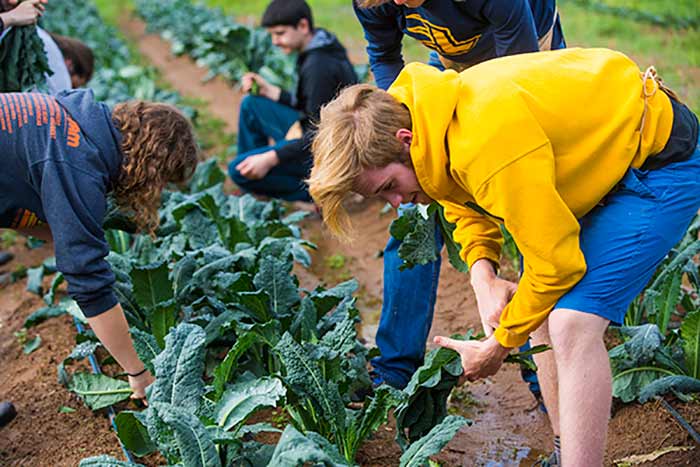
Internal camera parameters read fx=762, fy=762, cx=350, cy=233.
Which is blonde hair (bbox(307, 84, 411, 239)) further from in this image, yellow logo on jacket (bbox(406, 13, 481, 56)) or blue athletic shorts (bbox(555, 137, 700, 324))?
yellow logo on jacket (bbox(406, 13, 481, 56))

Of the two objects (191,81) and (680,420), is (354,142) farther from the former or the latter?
(191,81)

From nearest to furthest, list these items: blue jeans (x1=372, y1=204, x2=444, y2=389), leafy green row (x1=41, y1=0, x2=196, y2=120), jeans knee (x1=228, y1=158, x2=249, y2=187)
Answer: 1. blue jeans (x1=372, y1=204, x2=444, y2=389)
2. jeans knee (x1=228, y1=158, x2=249, y2=187)
3. leafy green row (x1=41, y1=0, x2=196, y2=120)

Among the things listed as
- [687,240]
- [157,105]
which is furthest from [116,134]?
[687,240]

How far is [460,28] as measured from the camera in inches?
113

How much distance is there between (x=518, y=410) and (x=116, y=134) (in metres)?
2.03

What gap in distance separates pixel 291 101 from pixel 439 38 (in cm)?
325

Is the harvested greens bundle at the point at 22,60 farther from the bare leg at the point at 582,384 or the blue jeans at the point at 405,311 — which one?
the bare leg at the point at 582,384

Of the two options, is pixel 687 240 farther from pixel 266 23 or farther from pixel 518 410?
pixel 266 23

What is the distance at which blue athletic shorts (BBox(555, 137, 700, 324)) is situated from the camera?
213 centimetres

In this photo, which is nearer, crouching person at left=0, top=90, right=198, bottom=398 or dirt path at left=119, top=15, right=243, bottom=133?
A: crouching person at left=0, top=90, right=198, bottom=398

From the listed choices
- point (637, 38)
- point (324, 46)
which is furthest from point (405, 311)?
point (637, 38)

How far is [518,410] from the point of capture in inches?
131

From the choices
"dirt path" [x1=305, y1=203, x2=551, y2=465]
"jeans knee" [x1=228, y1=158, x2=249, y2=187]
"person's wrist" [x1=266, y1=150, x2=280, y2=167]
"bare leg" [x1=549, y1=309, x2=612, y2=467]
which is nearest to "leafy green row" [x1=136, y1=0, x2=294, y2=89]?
"jeans knee" [x1=228, y1=158, x2=249, y2=187]

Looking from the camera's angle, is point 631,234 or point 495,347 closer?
point 631,234
